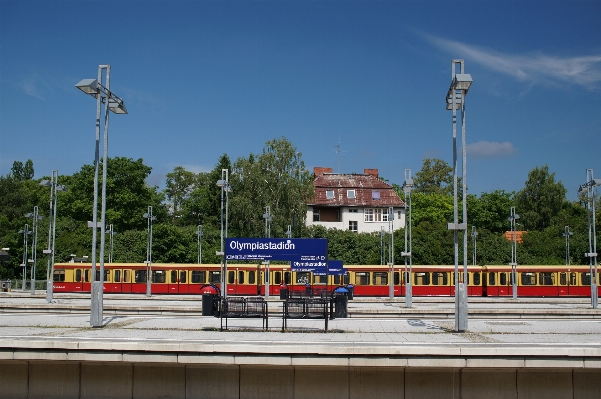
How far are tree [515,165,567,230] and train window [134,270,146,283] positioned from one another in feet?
182

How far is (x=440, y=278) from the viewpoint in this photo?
1810 inches

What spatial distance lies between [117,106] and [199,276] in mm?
28001

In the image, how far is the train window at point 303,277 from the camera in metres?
43.8

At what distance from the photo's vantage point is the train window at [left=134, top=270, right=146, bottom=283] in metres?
48.0

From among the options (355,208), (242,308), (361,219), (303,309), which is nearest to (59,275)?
(242,308)

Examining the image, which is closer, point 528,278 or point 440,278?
point 440,278

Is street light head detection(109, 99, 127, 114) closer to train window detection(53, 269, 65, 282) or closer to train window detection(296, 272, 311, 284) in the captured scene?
train window detection(296, 272, 311, 284)

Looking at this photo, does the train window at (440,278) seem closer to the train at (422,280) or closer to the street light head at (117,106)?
the train at (422,280)

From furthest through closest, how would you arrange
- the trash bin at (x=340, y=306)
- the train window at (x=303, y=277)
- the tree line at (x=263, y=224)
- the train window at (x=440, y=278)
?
the tree line at (x=263, y=224) → the train window at (x=440, y=278) → the train window at (x=303, y=277) → the trash bin at (x=340, y=306)

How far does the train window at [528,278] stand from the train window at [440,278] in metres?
5.81

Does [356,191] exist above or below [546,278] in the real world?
above

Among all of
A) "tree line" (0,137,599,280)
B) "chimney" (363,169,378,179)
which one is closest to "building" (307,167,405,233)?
"tree line" (0,137,599,280)

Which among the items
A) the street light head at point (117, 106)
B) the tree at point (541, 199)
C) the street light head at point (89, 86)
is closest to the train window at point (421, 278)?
the street light head at point (117, 106)

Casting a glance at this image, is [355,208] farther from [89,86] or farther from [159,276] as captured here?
[89,86]
